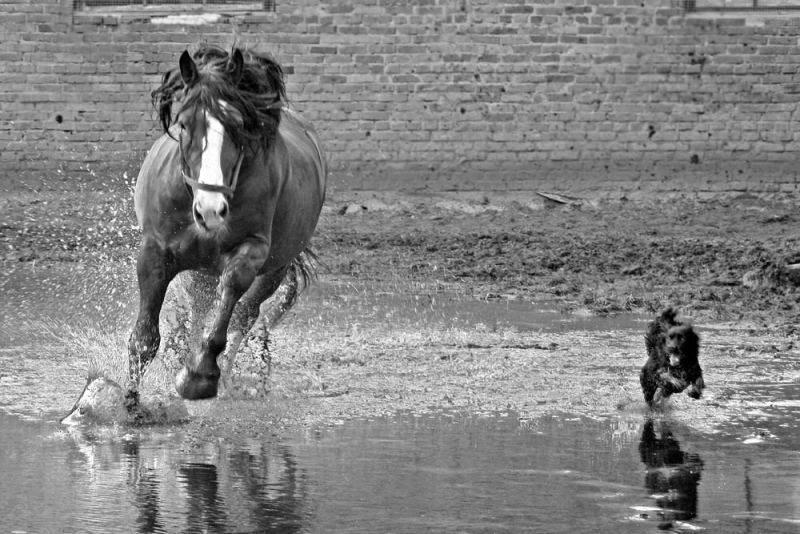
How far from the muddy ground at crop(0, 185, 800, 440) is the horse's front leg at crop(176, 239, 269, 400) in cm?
17

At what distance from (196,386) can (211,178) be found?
3.11 feet

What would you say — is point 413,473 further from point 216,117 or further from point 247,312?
point 247,312

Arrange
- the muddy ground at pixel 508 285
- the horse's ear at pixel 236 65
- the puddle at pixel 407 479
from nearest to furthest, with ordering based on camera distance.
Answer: the puddle at pixel 407 479 < the horse's ear at pixel 236 65 < the muddy ground at pixel 508 285

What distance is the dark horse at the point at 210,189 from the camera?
262 inches

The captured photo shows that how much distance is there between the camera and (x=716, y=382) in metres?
8.00

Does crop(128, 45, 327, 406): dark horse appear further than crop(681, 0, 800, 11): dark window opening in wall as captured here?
No

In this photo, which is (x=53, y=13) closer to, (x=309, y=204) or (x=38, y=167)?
(x=38, y=167)

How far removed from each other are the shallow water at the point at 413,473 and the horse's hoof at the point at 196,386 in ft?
0.58

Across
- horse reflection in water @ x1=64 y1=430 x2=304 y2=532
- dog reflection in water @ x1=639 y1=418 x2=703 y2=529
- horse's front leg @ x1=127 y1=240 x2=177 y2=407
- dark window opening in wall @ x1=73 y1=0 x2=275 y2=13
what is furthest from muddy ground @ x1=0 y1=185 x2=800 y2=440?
dark window opening in wall @ x1=73 y1=0 x2=275 y2=13

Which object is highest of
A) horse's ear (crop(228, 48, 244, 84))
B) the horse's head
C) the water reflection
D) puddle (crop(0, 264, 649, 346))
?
horse's ear (crop(228, 48, 244, 84))

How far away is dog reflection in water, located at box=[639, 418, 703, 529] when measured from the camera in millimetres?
5188

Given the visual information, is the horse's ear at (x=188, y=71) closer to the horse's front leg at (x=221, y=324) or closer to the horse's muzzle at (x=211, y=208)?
the horse's muzzle at (x=211, y=208)

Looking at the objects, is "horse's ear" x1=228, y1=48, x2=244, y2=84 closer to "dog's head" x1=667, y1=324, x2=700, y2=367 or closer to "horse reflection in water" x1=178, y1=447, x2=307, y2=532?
"horse reflection in water" x1=178, y1=447, x2=307, y2=532

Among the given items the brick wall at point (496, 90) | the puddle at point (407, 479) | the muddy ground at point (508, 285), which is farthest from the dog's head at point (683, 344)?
the brick wall at point (496, 90)
